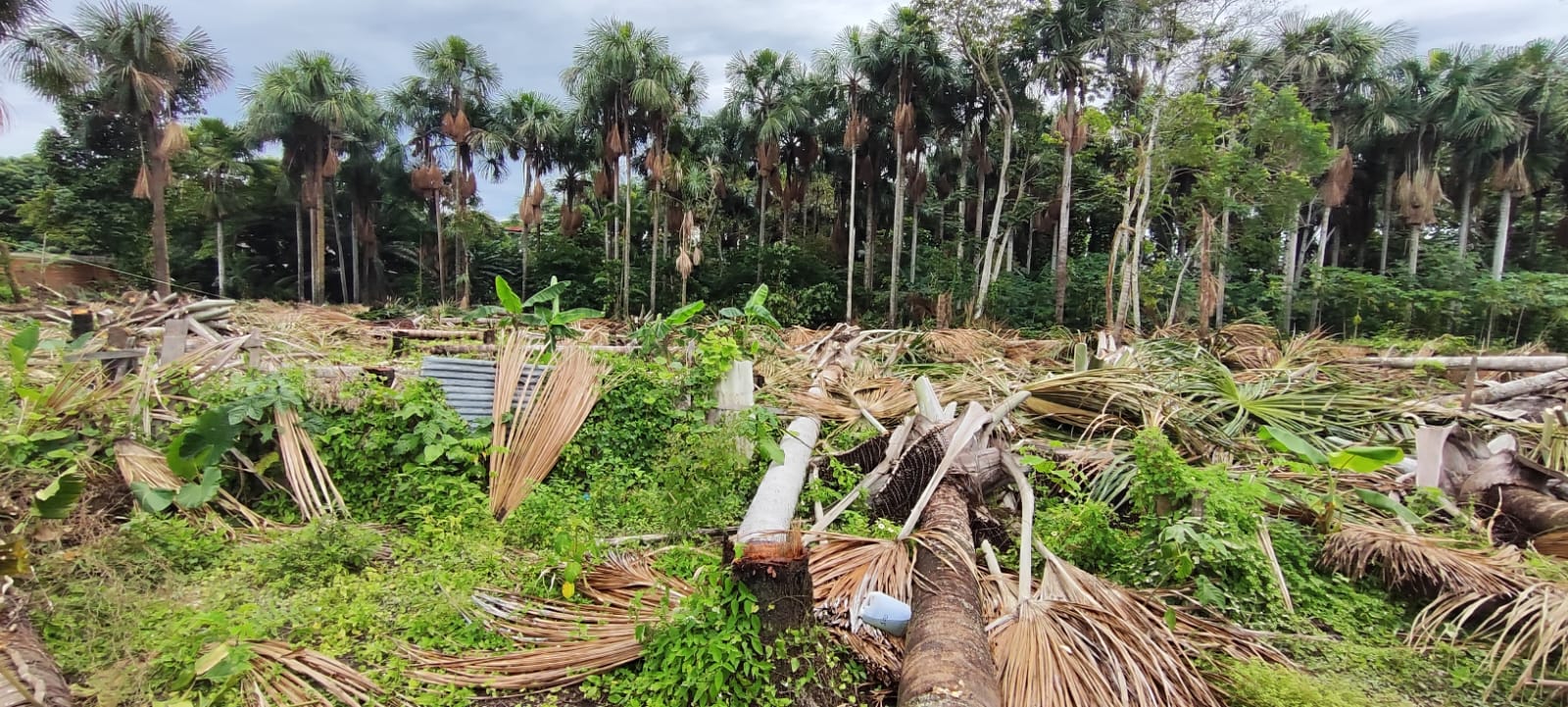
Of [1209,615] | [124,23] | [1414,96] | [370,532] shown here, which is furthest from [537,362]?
[1414,96]

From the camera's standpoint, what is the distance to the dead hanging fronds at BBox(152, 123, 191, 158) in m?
16.0

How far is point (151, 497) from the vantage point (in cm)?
380

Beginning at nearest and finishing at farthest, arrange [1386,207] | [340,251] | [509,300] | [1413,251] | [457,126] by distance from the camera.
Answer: [509,300], [1413,251], [1386,207], [457,126], [340,251]

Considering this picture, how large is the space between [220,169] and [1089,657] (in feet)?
95.3

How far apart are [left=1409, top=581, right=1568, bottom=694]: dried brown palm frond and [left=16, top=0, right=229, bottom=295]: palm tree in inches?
767

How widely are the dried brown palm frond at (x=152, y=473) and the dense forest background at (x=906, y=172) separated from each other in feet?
43.7

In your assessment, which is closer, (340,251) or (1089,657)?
(1089,657)

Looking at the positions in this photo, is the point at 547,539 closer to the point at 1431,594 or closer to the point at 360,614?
the point at 360,614

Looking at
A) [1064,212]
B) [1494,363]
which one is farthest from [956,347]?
[1064,212]

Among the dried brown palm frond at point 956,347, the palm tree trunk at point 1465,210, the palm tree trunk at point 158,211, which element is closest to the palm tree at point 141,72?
the palm tree trunk at point 158,211

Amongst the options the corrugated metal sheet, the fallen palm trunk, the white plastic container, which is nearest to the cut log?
the white plastic container

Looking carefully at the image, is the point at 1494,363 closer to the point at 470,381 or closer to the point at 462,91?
the point at 470,381

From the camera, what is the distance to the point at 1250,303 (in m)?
19.9

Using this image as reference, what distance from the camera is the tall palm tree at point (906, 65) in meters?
17.6
